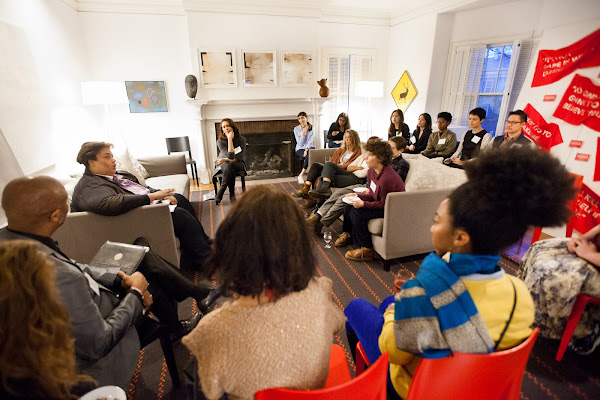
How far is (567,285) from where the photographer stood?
1.59m

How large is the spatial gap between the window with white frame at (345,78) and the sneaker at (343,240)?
3.62 meters

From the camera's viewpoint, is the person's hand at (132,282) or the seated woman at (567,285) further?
the seated woman at (567,285)

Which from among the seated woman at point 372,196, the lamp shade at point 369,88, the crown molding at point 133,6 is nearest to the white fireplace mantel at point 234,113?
the lamp shade at point 369,88

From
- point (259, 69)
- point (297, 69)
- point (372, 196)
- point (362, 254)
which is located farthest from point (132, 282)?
point (297, 69)

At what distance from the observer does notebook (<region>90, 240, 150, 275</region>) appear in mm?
1523

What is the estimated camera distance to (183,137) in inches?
204

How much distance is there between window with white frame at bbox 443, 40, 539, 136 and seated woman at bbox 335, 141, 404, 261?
2.91m

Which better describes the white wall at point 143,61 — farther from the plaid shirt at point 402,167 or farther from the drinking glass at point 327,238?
the plaid shirt at point 402,167

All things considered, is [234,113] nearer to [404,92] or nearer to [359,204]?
[404,92]

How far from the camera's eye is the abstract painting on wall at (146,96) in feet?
16.2

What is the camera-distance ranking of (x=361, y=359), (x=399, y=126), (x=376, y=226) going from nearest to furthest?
1. (x=361, y=359)
2. (x=376, y=226)
3. (x=399, y=126)

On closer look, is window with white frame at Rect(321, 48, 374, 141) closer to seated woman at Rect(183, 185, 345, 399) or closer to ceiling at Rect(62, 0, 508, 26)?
ceiling at Rect(62, 0, 508, 26)

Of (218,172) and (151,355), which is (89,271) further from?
(218,172)

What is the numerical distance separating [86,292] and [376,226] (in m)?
2.08
